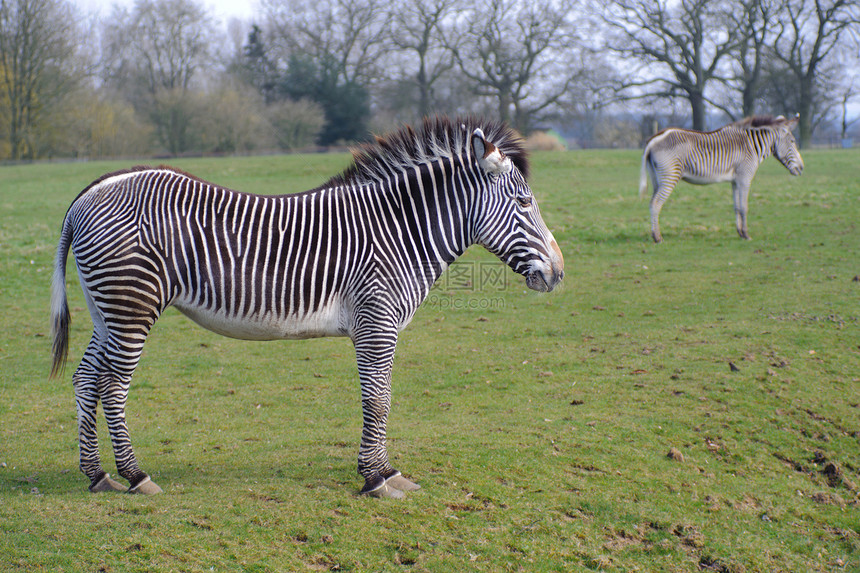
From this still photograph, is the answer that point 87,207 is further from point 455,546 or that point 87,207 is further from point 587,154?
point 587,154

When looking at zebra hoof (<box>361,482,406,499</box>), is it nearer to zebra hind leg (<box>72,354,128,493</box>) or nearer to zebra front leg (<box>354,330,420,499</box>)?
zebra front leg (<box>354,330,420,499</box>)

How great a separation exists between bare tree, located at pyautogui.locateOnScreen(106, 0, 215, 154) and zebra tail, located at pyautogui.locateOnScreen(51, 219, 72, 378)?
171 feet

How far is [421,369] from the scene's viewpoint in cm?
778

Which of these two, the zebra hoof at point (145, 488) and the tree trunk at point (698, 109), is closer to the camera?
the zebra hoof at point (145, 488)

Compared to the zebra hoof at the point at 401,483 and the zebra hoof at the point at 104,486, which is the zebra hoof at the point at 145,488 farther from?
the zebra hoof at the point at 401,483

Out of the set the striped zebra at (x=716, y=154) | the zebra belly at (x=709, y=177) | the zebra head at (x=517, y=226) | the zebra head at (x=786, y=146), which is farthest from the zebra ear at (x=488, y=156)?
the zebra head at (x=786, y=146)

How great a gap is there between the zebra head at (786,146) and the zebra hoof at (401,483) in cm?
1347

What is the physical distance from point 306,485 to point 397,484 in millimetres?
661

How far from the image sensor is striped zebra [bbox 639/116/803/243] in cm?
1434

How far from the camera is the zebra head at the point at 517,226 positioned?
480 centimetres

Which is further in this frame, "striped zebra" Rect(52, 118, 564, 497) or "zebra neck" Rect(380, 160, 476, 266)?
"zebra neck" Rect(380, 160, 476, 266)

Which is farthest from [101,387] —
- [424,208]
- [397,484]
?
[424,208]

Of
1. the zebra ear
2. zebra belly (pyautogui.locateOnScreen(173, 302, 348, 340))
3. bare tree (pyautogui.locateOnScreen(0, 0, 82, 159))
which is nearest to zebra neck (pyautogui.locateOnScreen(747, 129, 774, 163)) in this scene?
the zebra ear

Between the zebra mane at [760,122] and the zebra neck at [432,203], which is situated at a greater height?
the zebra mane at [760,122]
